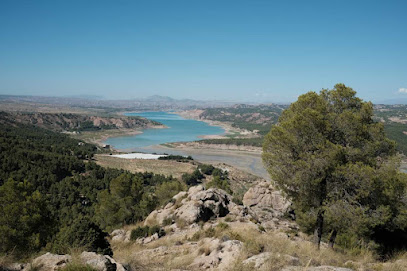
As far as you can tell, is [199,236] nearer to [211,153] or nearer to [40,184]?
[40,184]

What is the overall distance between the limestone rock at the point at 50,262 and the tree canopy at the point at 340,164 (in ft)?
29.5

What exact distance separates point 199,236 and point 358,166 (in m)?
8.28

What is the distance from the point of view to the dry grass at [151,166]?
218 feet

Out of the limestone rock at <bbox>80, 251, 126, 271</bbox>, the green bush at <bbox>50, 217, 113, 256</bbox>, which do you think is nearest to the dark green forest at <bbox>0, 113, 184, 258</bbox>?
the green bush at <bbox>50, 217, 113, 256</bbox>

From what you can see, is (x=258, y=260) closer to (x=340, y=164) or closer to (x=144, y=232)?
(x=340, y=164)

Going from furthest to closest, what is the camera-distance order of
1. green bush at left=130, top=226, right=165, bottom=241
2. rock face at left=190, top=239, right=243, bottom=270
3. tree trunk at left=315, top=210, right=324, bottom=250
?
green bush at left=130, top=226, right=165, bottom=241 < tree trunk at left=315, top=210, right=324, bottom=250 < rock face at left=190, top=239, right=243, bottom=270

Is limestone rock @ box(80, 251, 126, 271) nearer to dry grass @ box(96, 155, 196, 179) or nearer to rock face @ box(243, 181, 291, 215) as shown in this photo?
rock face @ box(243, 181, 291, 215)

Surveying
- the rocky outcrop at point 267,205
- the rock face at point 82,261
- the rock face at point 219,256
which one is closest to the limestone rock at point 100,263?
the rock face at point 82,261

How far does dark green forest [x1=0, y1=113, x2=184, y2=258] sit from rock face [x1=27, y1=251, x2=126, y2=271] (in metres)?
2.64

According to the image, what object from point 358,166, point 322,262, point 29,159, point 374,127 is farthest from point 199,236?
point 29,159

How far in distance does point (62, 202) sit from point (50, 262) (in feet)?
106

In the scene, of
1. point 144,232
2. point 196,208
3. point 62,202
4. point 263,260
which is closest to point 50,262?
point 263,260

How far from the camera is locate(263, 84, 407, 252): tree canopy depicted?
10.5m

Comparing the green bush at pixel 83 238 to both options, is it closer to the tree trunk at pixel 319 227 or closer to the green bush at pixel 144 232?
the green bush at pixel 144 232
